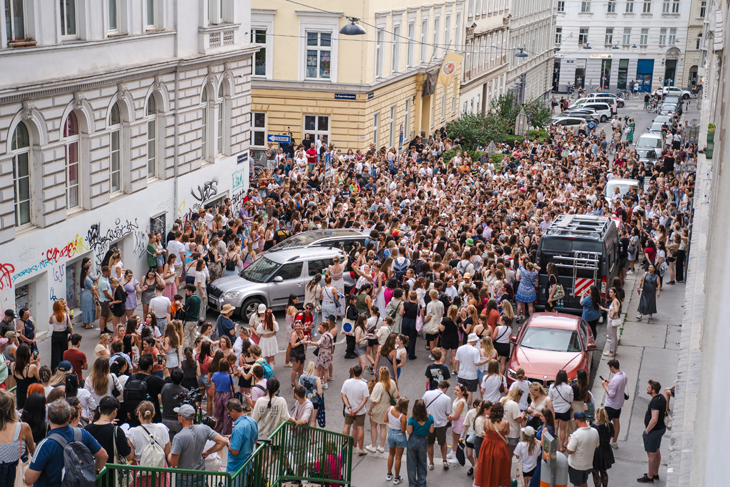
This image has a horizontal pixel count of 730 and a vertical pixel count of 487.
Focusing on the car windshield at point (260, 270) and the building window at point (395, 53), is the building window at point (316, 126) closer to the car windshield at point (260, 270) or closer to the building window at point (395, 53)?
the building window at point (395, 53)

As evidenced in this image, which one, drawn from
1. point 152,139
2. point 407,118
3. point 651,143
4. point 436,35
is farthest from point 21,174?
point 651,143

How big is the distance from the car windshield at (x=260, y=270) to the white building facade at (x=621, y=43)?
257 ft

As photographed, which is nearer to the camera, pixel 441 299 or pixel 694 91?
pixel 441 299

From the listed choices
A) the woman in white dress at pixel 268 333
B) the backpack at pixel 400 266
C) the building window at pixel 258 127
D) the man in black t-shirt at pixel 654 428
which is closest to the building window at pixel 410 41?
the building window at pixel 258 127

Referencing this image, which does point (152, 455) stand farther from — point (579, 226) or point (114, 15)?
point (114, 15)

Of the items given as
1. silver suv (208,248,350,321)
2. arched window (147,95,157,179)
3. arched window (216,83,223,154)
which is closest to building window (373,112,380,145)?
arched window (216,83,223,154)

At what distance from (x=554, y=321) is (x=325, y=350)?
175 inches

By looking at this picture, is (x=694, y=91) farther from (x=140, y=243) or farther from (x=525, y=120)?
(x=140, y=243)

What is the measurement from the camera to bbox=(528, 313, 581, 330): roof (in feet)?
52.7

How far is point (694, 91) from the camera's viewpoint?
294ft

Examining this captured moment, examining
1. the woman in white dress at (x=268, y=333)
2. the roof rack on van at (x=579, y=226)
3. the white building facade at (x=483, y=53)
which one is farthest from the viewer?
the white building facade at (x=483, y=53)

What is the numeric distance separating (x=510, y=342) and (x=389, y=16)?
91.5 ft

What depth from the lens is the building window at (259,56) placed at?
38781mm

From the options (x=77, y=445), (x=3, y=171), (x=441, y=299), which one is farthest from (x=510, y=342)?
(x=3, y=171)
